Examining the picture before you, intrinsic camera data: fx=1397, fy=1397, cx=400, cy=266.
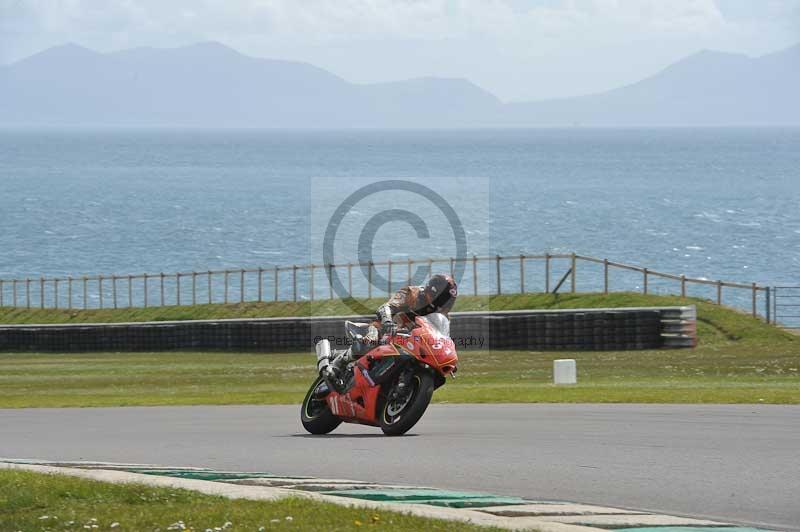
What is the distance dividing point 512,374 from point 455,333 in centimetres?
714

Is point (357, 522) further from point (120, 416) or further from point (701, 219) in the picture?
point (701, 219)

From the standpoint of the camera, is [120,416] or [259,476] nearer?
[259,476]

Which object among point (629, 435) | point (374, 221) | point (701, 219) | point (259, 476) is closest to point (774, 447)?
point (629, 435)

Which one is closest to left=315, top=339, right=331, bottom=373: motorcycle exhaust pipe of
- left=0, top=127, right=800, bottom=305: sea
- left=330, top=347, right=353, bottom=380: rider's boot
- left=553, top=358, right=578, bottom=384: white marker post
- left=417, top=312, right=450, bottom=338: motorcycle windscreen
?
left=330, top=347, right=353, bottom=380: rider's boot

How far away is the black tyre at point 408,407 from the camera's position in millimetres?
14320

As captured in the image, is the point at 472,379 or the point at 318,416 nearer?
the point at 318,416

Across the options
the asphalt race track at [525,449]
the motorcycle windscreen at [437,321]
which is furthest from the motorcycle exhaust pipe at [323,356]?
the motorcycle windscreen at [437,321]

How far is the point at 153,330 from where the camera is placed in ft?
143

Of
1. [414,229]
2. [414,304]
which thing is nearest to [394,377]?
[414,304]

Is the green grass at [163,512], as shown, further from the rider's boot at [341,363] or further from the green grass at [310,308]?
the green grass at [310,308]

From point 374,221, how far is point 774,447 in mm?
115339

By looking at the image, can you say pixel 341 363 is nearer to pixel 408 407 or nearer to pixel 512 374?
pixel 408 407

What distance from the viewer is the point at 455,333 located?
3656 centimetres

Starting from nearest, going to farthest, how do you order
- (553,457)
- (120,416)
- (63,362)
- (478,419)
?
(553,457) → (478,419) → (120,416) → (63,362)
